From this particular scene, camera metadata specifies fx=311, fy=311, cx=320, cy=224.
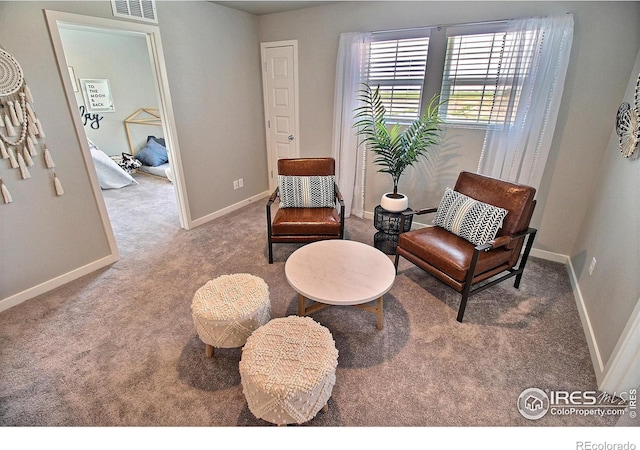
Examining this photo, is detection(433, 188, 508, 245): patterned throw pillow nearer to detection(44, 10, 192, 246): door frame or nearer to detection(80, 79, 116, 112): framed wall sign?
detection(44, 10, 192, 246): door frame

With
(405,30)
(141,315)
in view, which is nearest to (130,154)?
(141,315)

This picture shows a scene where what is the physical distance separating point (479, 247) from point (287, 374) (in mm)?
1506

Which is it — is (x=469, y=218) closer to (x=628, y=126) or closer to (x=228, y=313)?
(x=628, y=126)

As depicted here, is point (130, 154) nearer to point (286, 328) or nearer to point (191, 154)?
point (191, 154)

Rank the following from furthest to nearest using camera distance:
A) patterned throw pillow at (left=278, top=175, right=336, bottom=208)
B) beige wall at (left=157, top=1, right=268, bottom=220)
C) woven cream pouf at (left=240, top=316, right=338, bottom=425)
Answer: beige wall at (left=157, top=1, right=268, bottom=220), patterned throw pillow at (left=278, top=175, right=336, bottom=208), woven cream pouf at (left=240, top=316, right=338, bottom=425)

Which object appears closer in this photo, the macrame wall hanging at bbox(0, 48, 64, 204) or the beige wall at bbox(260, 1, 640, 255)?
the macrame wall hanging at bbox(0, 48, 64, 204)

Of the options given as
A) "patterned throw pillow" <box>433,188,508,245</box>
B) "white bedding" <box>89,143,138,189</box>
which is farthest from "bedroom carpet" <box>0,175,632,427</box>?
"white bedding" <box>89,143,138,189</box>

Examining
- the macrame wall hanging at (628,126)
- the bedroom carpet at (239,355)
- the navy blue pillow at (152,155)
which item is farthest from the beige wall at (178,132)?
the macrame wall hanging at (628,126)

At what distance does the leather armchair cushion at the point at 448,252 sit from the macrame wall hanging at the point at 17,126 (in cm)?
294

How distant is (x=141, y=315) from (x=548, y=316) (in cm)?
305

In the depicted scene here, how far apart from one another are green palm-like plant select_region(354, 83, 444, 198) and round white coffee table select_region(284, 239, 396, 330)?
1.11m

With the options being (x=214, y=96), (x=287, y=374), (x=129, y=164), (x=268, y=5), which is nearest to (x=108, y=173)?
(x=129, y=164)

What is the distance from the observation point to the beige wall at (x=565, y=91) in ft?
7.98

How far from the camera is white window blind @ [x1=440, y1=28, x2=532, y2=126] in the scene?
8.90ft
